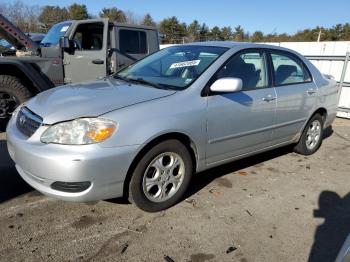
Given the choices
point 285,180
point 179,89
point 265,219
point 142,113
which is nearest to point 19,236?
point 142,113

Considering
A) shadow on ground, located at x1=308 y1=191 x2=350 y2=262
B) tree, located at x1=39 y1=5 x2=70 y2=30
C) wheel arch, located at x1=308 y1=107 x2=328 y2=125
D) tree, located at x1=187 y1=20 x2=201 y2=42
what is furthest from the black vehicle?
tree, located at x1=187 y1=20 x2=201 y2=42

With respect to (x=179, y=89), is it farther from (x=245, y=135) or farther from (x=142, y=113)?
(x=245, y=135)

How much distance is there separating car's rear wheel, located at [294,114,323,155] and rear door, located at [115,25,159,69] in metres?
3.34

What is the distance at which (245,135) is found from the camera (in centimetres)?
394

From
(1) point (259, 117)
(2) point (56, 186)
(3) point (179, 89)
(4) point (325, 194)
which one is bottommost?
(4) point (325, 194)

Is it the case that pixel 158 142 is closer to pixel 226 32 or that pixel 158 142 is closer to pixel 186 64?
pixel 186 64

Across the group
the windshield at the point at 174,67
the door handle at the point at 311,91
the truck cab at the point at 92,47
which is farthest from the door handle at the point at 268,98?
the truck cab at the point at 92,47

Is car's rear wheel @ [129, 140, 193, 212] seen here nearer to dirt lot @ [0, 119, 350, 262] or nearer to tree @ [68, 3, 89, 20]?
dirt lot @ [0, 119, 350, 262]

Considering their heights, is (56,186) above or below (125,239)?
above

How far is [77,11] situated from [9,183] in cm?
5544

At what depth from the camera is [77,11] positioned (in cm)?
5419

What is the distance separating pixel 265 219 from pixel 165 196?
38.6 inches

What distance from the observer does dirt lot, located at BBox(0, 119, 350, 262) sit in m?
2.76

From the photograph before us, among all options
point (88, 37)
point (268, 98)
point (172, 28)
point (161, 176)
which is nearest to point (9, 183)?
point (161, 176)
